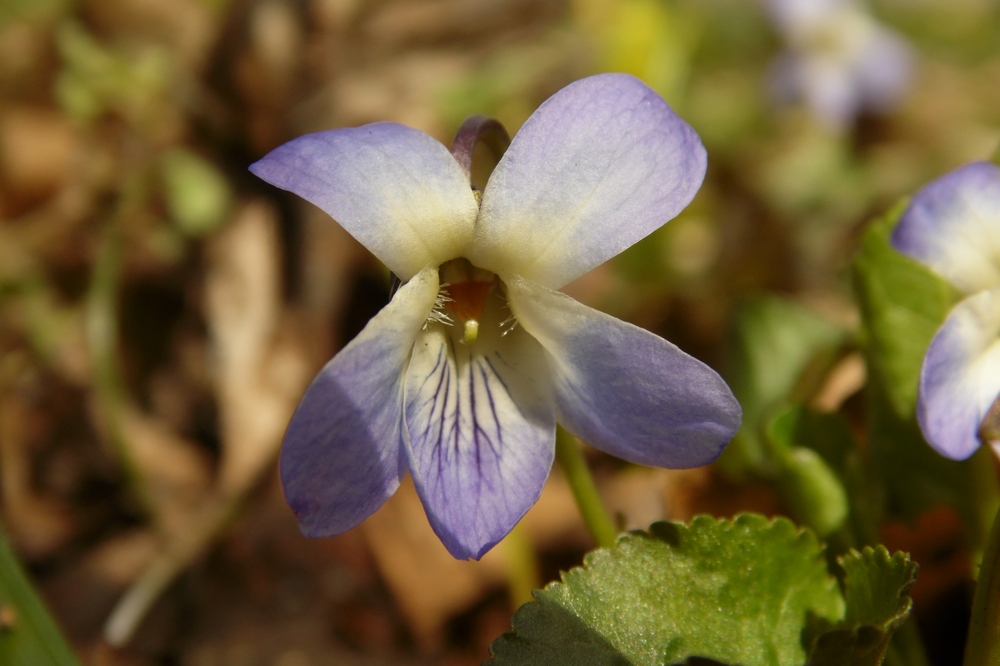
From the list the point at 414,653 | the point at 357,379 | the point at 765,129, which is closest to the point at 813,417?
the point at 357,379

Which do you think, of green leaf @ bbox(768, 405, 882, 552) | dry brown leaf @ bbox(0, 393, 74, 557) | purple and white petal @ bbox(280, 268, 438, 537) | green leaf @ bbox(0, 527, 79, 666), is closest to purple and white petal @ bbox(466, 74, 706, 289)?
purple and white petal @ bbox(280, 268, 438, 537)

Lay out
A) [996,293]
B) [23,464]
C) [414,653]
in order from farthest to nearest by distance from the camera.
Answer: [23,464], [414,653], [996,293]

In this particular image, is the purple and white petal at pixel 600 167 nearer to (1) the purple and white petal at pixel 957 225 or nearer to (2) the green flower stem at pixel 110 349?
(1) the purple and white petal at pixel 957 225

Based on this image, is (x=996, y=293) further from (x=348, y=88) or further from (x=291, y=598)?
(x=348, y=88)

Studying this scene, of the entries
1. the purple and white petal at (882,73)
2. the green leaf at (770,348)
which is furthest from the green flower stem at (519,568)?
the purple and white petal at (882,73)

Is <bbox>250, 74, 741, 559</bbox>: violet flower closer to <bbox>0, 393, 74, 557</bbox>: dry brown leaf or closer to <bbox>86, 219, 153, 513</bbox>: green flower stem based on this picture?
<bbox>86, 219, 153, 513</bbox>: green flower stem

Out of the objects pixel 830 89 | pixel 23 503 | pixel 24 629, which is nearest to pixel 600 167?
pixel 24 629

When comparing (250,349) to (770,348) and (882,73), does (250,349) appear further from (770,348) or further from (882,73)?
(882,73)
